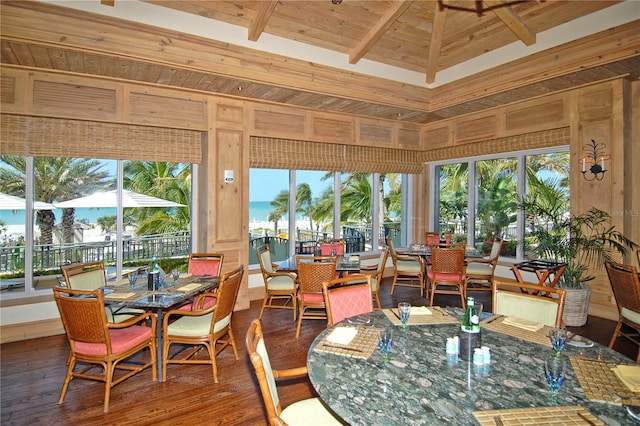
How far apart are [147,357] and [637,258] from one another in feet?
19.1

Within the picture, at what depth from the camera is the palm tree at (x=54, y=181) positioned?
4215mm

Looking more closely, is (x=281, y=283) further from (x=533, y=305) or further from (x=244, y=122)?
(x=533, y=305)

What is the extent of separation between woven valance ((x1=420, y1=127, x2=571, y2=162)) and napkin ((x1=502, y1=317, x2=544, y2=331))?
156 inches

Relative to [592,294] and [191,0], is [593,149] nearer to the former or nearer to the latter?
[592,294]

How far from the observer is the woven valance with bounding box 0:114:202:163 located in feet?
12.9

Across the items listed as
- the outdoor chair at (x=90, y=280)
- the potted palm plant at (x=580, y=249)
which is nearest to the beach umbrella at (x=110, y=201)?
the outdoor chair at (x=90, y=280)

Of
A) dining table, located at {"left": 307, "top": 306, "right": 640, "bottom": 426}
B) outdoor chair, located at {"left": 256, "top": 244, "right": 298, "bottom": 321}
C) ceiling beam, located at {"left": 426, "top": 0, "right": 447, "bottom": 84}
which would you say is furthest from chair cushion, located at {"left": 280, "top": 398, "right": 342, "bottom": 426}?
ceiling beam, located at {"left": 426, "top": 0, "right": 447, "bottom": 84}

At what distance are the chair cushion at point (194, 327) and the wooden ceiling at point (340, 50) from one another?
2780mm

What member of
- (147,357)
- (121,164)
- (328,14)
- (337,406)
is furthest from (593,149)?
(121,164)

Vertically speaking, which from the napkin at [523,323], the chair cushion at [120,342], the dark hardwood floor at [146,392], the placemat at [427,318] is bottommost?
the dark hardwood floor at [146,392]

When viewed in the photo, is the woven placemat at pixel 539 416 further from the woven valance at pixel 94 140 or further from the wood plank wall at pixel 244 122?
the woven valance at pixel 94 140

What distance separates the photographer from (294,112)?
18.5 ft

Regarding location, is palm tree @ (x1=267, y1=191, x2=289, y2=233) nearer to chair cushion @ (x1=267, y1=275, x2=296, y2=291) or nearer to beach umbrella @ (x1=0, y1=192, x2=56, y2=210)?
chair cushion @ (x1=267, y1=275, x2=296, y2=291)

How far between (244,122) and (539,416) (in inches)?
193
